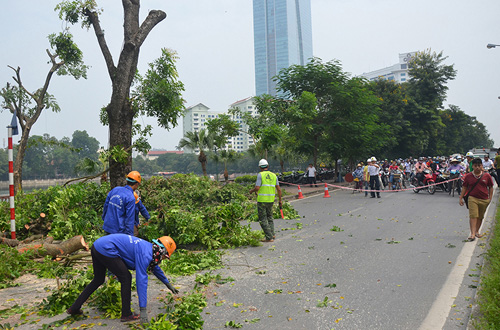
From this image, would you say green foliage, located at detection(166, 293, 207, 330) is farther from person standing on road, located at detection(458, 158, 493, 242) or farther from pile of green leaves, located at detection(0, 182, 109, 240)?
person standing on road, located at detection(458, 158, 493, 242)

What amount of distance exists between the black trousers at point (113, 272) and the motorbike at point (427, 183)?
1774 cm

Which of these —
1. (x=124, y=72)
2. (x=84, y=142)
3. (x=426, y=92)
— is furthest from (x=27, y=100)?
(x=84, y=142)

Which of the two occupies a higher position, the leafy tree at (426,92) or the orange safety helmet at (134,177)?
the leafy tree at (426,92)

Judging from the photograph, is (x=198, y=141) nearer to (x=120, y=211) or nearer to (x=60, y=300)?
(x=120, y=211)

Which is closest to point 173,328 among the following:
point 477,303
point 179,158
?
point 477,303

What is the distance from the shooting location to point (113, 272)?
14.2 ft

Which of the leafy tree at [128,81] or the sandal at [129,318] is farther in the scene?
the leafy tree at [128,81]

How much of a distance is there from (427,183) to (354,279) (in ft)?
52.6

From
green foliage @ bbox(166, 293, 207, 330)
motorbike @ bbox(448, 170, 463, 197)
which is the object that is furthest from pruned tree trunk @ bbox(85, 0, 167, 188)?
motorbike @ bbox(448, 170, 463, 197)

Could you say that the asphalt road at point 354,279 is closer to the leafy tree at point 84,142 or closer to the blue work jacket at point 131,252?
the blue work jacket at point 131,252

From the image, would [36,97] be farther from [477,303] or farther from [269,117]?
[477,303]

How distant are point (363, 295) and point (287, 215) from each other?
295 inches

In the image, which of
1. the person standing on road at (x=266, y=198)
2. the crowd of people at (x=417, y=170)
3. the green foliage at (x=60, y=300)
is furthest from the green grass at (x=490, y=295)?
Answer: the crowd of people at (x=417, y=170)

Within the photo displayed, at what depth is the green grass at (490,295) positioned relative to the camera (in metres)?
4.20
